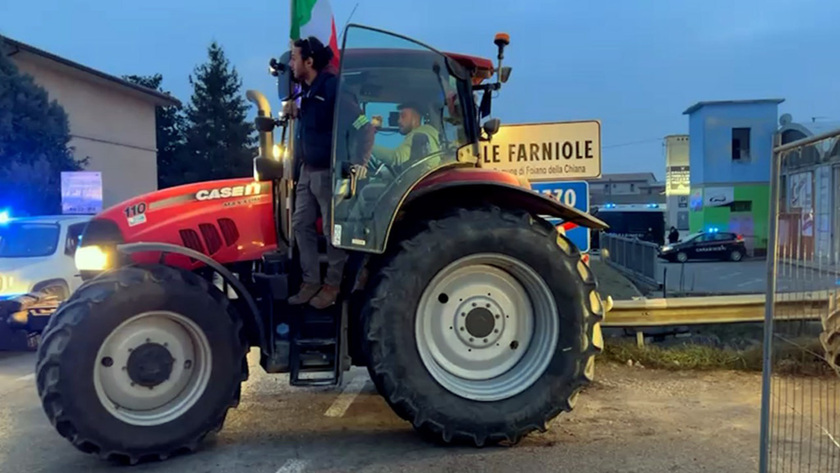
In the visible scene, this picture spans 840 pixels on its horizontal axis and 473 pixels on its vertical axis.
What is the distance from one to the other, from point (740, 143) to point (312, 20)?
39.4 meters

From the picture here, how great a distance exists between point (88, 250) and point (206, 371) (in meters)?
1.14

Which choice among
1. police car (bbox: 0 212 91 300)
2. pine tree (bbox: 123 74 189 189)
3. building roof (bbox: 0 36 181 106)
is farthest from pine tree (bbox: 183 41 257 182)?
police car (bbox: 0 212 91 300)

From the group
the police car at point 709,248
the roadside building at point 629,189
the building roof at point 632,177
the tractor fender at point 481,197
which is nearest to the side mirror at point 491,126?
the tractor fender at point 481,197

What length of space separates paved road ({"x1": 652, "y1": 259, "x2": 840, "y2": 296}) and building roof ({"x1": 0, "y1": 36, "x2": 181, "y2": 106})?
1927 centimetres

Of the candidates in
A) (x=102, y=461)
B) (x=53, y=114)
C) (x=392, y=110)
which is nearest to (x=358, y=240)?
(x=392, y=110)

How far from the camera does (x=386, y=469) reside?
444 cm

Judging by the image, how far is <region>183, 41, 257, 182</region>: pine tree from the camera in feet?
151

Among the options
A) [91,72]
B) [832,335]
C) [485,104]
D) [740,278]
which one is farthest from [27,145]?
[740,278]

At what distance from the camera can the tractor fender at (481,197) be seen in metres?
4.86

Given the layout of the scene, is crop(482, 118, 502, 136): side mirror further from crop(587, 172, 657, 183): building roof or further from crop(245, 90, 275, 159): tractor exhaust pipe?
crop(587, 172, 657, 183): building roof

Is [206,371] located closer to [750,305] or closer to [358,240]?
[358,240]

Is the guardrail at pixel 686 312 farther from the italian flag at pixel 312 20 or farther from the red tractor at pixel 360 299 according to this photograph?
the italian flag at pixel 312 20

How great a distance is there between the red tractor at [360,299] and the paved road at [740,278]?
1.58 m

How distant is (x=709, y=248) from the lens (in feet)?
112
